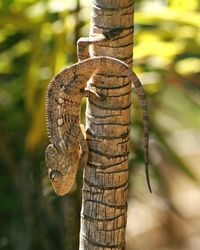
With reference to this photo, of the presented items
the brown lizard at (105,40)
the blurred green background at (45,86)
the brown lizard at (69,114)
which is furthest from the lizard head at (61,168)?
the blurred green background at (45,86)

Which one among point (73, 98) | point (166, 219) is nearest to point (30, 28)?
point (73, 98)

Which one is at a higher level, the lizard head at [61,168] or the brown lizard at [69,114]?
the brown lizard at [69,114]

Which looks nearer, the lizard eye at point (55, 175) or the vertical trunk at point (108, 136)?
the vertical trunk at point (108, 136)

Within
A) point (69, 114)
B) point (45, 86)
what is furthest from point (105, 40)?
point (45, 86)

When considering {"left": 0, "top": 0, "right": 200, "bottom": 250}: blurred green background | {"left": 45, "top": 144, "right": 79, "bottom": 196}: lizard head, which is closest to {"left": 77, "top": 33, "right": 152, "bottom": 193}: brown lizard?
{"left": 45, "top": 144, "right": 79, "bottom": 196}: lizard head

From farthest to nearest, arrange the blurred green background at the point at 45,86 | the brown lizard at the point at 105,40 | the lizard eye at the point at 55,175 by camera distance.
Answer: the blurred green background at the point at 45,86 → the lizard eye at the point at 55,175 → the brown lizard at the point at 105,40

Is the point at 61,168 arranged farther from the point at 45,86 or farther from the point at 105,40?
the point at 45,86

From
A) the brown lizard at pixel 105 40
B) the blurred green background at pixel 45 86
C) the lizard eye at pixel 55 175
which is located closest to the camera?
the brown lizard at pixel 105 40

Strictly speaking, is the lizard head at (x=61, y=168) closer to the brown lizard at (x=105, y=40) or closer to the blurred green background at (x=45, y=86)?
the brown lizard at (x=105, y=40)
